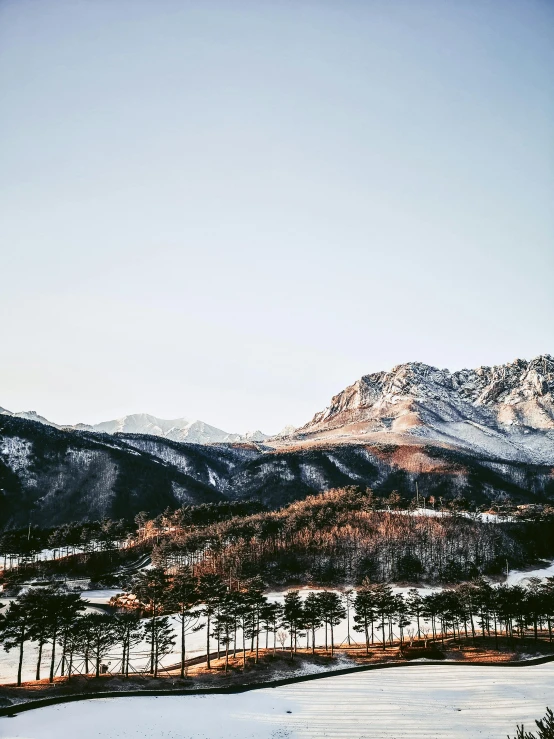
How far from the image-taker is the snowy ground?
148 feet

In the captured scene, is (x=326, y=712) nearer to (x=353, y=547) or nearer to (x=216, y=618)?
(x=216, y=618)

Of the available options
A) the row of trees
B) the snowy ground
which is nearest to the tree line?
the row of trees

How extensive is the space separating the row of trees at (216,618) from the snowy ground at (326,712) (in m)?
10.0

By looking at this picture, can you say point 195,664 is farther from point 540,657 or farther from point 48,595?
point 540,657

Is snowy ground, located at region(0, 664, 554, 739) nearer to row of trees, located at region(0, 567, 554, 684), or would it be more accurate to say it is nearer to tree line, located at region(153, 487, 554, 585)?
row of trees, located at region(0, 567, 554, 684)

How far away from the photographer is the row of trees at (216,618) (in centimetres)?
6244

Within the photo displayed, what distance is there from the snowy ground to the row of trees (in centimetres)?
1003

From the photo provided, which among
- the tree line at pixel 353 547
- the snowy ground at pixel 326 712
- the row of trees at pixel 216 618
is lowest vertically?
the snowy ground at pixel 326 712

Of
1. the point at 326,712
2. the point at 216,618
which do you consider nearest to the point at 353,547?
the point at 216,618

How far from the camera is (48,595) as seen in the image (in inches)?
2532

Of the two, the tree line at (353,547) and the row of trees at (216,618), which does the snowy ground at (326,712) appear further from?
the tree line at (353,547)

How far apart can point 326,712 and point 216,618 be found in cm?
3382

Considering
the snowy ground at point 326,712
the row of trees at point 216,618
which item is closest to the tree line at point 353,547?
the row of trees at point 216,618

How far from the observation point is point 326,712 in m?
51.3
